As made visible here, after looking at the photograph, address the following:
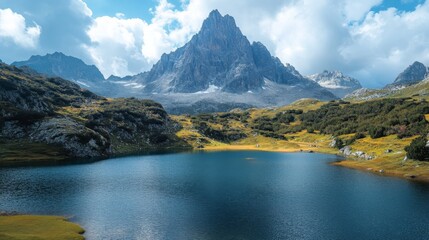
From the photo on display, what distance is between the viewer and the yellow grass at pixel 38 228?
5931 centimetres

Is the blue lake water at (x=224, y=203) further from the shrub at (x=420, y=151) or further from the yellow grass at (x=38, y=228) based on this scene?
the shrub at (x=420, y=151)

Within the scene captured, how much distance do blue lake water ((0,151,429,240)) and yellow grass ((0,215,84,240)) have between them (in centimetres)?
339

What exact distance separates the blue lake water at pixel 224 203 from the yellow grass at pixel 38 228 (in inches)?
134

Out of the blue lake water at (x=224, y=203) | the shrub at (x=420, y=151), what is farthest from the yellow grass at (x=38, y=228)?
the shrub at (x=420, y=151)

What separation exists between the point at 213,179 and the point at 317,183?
3700 centimetres

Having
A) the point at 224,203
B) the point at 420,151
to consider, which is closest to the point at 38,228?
the point at 224,203

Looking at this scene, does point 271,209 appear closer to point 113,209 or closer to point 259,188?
point 259,188

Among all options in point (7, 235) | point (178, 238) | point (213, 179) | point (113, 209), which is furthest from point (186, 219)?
point (213, 179)

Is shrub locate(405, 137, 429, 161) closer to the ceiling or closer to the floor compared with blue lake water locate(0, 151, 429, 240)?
closer to the ceiling

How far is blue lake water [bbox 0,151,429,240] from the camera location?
66938 mm

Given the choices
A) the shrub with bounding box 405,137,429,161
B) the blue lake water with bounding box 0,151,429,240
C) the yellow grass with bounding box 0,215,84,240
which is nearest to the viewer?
the yellow grass with bounding box 0,215,84,240

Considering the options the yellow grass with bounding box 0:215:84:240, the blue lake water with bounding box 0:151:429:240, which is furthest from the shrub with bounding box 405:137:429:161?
the yellow grass with bounding box 0:215:84:240

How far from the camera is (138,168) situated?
157 m

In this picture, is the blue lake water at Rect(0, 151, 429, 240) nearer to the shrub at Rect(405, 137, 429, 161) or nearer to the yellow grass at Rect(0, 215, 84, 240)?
the yellow grass at Rect(0, 215, 84, 240)
